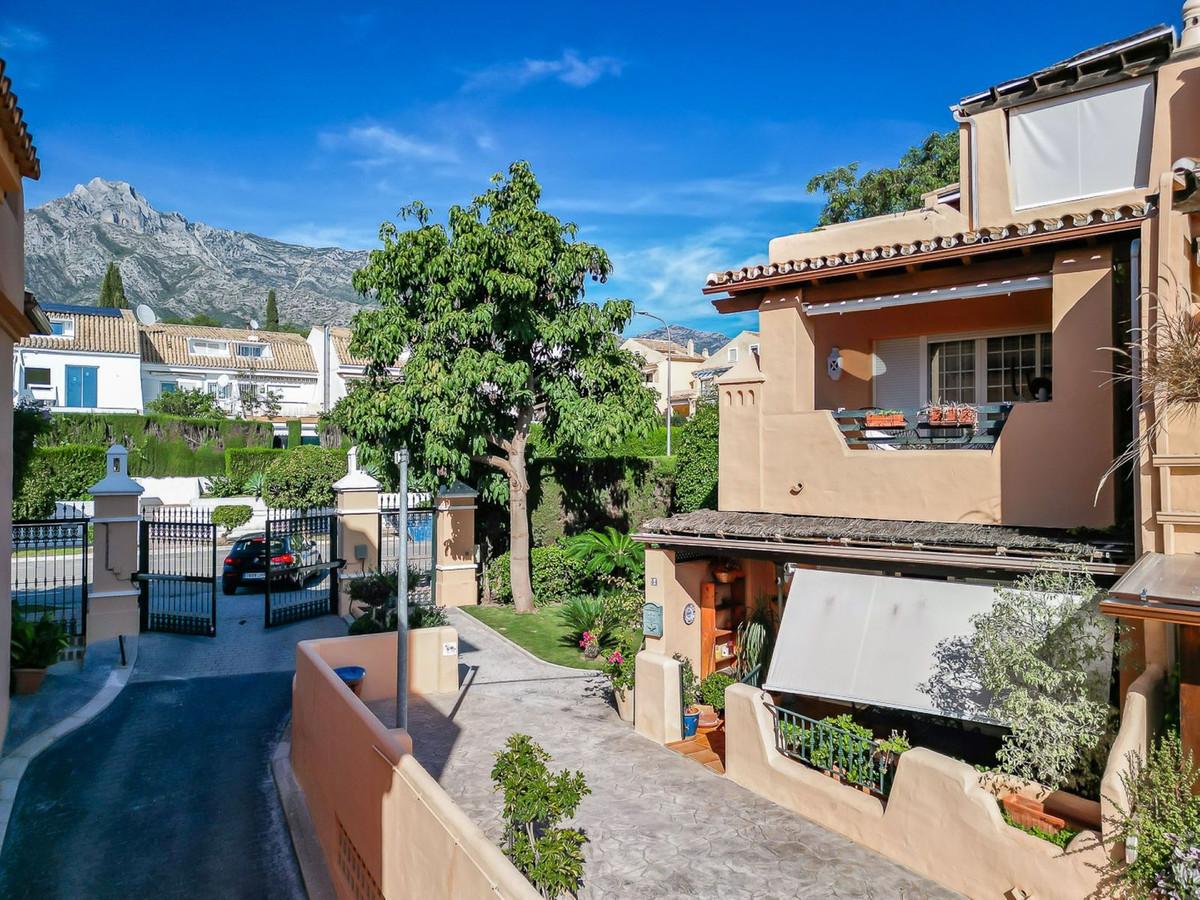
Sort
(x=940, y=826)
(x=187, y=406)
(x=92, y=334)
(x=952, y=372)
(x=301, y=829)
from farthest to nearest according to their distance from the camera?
1. (x=92, y=334)
2. (x=187, y=406)
3. (x=952, y=372)
4. (x=301, y=829)
5. (x=940, y=826)

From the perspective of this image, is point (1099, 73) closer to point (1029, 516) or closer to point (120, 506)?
point (1029, 516)

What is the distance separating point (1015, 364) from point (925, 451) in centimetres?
306

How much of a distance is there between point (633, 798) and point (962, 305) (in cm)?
919

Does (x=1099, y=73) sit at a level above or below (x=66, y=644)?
above

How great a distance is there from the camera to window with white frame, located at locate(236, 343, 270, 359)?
6034 cm

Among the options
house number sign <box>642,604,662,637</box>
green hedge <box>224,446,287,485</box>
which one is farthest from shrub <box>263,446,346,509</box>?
house number sign <box>642,604,662,637</box>

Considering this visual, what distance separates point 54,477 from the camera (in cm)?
3447

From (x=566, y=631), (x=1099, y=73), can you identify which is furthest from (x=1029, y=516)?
(x=566, y=631)

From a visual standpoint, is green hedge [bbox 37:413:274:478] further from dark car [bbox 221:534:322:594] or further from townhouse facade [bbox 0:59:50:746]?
townhouse facade [bbox 0:59:50:746]

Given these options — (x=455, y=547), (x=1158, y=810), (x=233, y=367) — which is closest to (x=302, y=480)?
(x=455, y=547)

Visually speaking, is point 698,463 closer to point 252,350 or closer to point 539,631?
point 539,631

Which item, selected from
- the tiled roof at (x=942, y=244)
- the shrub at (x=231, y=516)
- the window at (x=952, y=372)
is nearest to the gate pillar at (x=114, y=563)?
the tiled roof at (x=942, y=244)

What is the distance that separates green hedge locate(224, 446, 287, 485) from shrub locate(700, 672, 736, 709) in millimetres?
33895

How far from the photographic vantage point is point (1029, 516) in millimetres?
10164
